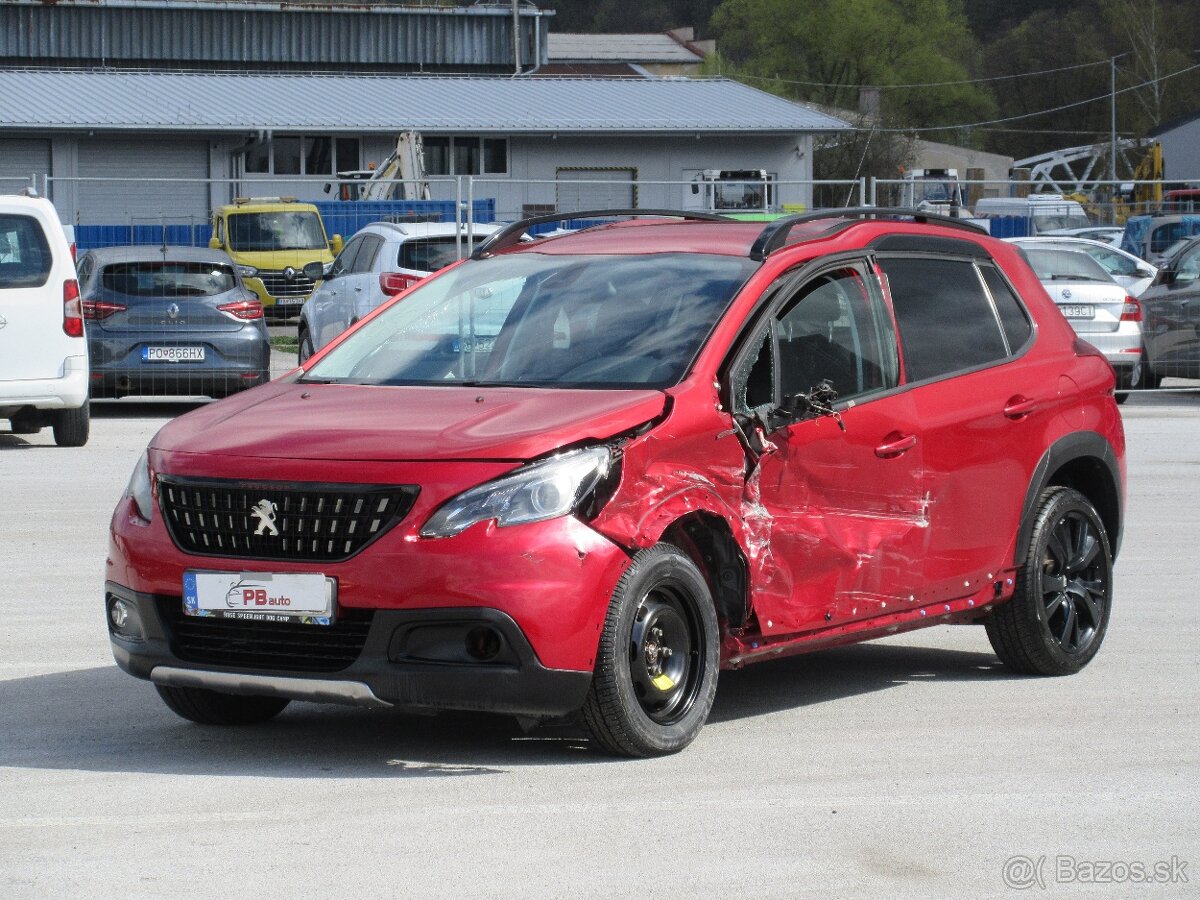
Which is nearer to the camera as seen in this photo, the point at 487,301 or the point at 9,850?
the point at 9,850

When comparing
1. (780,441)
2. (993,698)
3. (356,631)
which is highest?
(780,441)

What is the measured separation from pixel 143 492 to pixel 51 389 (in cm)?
1005

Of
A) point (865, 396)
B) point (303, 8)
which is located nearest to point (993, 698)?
point (865, 396)

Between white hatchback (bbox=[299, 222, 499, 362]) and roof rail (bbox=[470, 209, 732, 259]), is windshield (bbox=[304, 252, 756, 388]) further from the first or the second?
white hatchback (bbox=[299, 222, 499, 362])

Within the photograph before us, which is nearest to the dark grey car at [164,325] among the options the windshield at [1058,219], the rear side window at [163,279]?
the rear side window at [163,279]

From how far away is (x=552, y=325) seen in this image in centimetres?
681

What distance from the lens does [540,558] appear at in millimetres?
5633

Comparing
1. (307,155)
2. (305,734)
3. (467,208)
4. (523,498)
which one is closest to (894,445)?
(523,498)

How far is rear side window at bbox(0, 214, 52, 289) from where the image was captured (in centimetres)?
1561

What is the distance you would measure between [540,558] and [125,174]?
42.6 m

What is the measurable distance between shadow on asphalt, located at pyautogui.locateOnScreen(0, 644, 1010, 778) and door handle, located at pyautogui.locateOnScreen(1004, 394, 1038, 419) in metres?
1.04

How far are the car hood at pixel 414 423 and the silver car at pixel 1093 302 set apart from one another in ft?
50.4

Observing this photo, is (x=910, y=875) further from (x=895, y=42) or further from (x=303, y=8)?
(x=895, y=42)

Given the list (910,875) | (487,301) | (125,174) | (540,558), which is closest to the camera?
(910,875)
